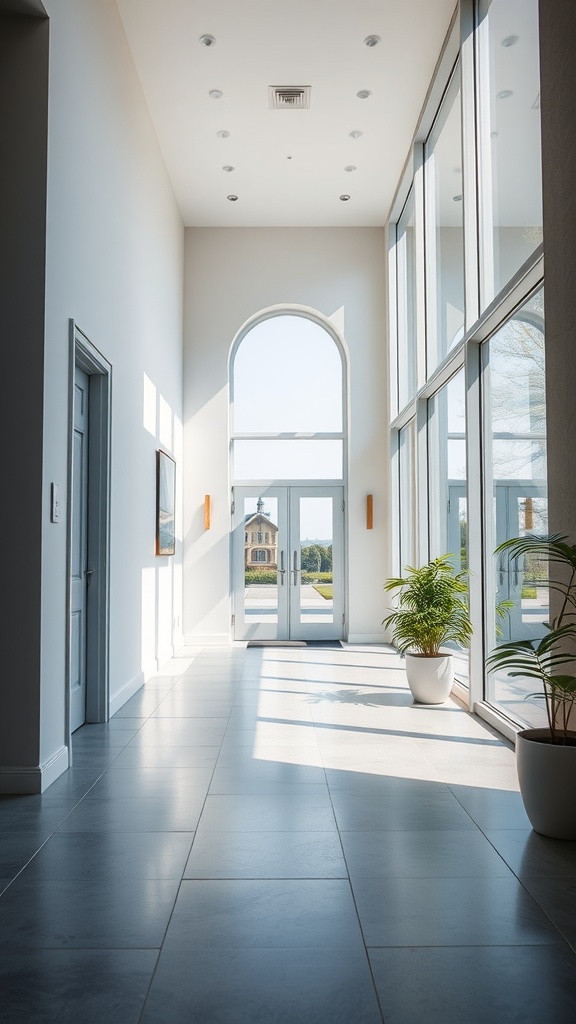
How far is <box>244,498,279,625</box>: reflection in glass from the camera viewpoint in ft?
32.4

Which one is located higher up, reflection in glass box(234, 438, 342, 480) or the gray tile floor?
reflection in glass box(234, 438, 342, 480)

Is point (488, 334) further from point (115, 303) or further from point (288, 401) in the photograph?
point (288, 401)

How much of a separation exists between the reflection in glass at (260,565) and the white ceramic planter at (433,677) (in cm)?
416

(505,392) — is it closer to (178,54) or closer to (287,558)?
(178,54)

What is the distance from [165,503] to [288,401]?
277cm

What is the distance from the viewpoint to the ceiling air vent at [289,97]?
6.86 m

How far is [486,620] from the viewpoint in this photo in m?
5.42

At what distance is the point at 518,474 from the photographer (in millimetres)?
4648

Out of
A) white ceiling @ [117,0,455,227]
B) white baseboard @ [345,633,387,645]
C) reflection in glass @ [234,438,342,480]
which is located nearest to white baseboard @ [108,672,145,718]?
white baseboard @ [345,633,387,645]

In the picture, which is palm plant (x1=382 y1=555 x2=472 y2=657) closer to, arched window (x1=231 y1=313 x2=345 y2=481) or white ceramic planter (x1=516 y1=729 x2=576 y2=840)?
white ceramic planter (x1=516 y1=729 x2=576 y2=840)

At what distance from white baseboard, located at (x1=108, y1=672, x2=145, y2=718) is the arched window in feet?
13.1

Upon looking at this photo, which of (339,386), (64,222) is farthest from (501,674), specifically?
(339,386)

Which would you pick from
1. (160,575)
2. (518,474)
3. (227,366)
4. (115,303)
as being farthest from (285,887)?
(227,366)

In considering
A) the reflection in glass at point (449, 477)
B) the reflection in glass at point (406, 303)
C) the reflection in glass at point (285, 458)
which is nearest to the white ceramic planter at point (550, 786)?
the reflection in glass at point (449, 477)
